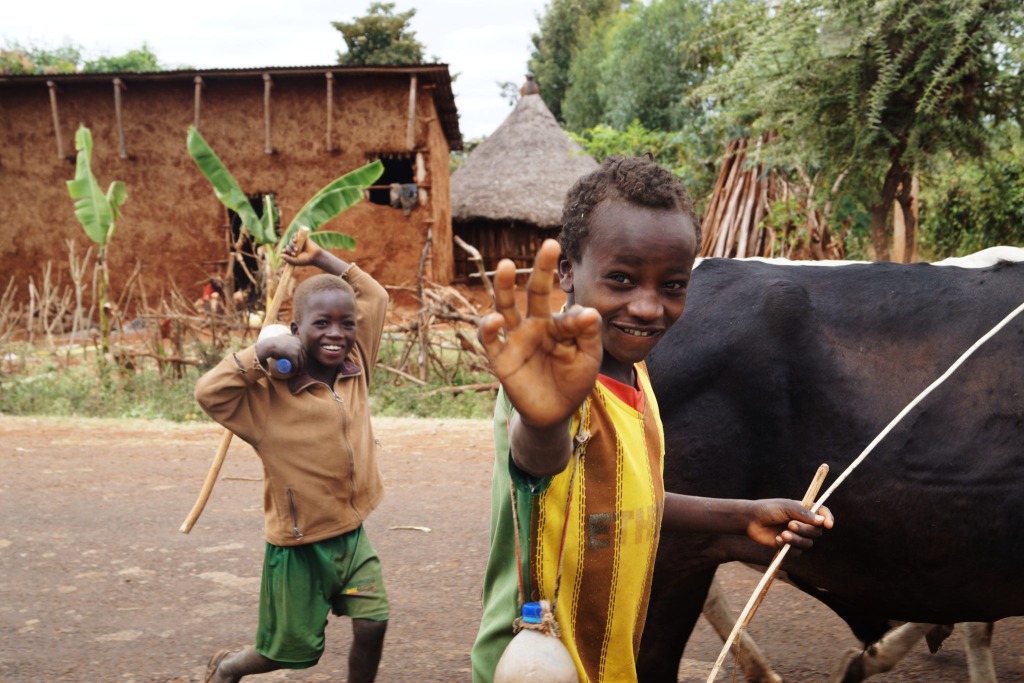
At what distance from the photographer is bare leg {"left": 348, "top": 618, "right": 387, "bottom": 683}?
2.74m

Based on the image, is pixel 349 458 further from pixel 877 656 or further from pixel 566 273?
pixel 877 656

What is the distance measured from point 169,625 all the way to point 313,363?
1507mm

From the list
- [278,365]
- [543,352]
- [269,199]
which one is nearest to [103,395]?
[269,199]

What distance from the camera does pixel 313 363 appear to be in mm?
2924

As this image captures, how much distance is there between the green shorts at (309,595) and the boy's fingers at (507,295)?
177cm

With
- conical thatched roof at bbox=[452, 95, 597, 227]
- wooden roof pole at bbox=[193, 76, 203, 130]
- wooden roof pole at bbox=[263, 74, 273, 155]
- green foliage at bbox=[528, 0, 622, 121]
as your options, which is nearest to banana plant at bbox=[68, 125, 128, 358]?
wooden roof pole at bbox=[263, 74, 273, 155]

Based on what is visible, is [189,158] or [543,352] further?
[189,158]


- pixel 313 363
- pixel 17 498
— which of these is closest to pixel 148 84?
pixel 17 498

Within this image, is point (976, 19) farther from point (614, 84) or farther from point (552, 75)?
point (552, 75)

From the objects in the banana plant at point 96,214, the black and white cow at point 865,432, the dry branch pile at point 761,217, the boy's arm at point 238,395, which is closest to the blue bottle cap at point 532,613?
the black and white cow at point 865,432

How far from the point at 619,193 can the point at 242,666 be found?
6.77 ft

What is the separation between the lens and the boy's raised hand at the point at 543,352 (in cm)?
124

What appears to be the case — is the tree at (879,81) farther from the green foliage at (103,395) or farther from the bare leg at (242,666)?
the green foliage at (103,395)

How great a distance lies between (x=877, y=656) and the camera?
9.65 ft
